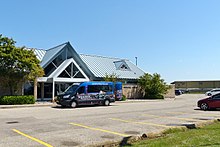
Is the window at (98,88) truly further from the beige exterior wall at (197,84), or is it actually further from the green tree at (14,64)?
the beige exterior wall at (197,84)

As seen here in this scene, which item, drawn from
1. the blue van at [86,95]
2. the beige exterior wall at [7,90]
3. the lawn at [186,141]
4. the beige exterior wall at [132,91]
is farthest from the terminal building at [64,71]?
the lawn at [186,141]

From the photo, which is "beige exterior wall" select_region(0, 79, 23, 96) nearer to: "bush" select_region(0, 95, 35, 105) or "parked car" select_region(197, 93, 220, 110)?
"bush" select_region(0, 95, 35, 105)

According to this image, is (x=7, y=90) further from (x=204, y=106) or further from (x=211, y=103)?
(x=211, y=103)

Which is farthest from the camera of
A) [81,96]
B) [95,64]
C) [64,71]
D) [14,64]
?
[95,64]

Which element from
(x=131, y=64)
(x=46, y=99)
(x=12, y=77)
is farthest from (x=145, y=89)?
(x=12, y=77)

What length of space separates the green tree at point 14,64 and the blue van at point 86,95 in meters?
4.71

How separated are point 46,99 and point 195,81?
60.9m

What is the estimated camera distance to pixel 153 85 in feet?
126

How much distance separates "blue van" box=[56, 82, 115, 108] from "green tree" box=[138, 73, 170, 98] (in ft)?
43.6

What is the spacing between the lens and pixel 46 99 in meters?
32.2

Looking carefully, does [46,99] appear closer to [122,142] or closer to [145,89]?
[145,89]

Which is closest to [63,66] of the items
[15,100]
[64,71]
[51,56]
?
[64,71]

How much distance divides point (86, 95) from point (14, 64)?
25.9ft

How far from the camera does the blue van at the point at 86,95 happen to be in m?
23.2
